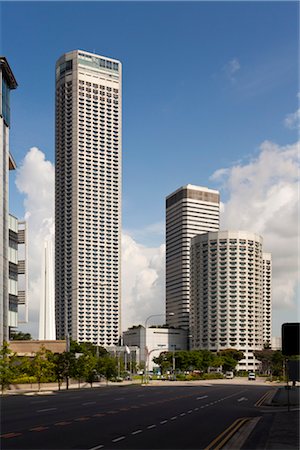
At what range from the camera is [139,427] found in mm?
28719

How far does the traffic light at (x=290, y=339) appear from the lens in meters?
22.1

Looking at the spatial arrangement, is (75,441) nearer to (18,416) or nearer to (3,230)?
(18,416)

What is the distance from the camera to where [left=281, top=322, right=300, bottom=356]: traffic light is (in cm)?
2211

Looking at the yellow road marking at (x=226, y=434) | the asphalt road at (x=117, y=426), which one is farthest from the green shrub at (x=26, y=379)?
the yellow road marking at (x=226, y=434)

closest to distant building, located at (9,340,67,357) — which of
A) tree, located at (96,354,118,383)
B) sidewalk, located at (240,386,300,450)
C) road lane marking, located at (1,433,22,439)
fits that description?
tree, located at (96,354,118,383)

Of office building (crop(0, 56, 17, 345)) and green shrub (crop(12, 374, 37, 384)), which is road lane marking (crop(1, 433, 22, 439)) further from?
office building (crop(0, 56, 17, 345))

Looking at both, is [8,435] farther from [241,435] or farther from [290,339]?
[290,339]

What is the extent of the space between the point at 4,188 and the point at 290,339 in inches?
3016

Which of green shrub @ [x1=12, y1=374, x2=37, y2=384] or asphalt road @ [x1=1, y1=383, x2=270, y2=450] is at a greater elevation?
asphalt road @ [x1=1, y1=383, x2=270, y2=450]

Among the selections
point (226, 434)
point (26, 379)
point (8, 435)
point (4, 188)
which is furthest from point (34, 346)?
point (226, 434)

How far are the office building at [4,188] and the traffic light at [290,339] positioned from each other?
71380mm

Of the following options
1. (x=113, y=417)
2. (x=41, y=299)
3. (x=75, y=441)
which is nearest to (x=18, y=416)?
(x=113, y=417)

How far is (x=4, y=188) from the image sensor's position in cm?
9444

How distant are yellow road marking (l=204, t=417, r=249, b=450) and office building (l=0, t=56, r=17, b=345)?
61.3 meters
